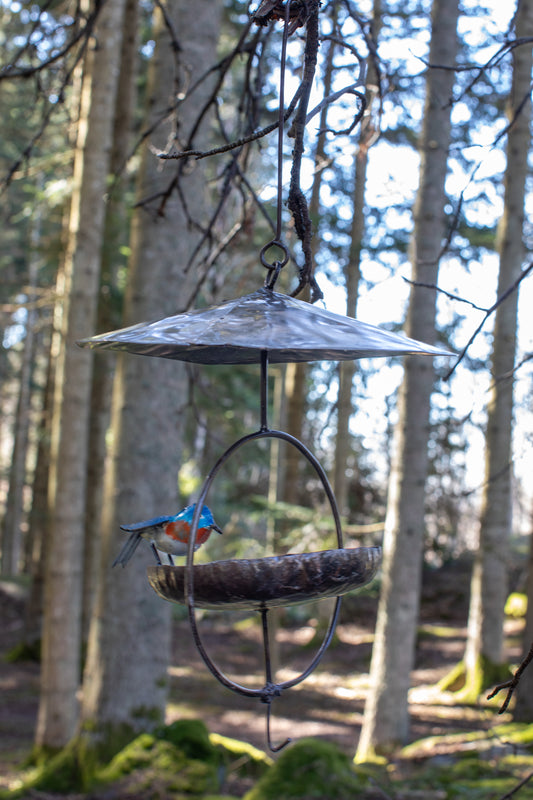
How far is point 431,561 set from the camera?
19.5m

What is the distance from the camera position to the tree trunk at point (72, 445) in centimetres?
712

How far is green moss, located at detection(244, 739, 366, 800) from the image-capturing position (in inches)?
172

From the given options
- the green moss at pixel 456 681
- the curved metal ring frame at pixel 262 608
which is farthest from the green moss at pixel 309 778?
the green moss at pixel 456 681

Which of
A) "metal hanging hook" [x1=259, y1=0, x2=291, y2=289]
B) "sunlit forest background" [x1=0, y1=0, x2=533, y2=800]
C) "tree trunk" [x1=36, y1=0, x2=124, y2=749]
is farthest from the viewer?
"tree trunk" [x1=36, y1=0, x2=124, y2=749]

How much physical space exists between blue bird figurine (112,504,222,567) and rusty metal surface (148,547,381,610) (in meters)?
0.15

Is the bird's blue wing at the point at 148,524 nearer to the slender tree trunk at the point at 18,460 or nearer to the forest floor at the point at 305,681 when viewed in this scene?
Result: the forest floor at the point at 305,681

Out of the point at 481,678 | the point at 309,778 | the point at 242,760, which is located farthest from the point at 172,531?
the point at 481,678

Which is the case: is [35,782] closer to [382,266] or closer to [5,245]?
[382,266]

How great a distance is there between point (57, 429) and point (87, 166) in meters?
2.68

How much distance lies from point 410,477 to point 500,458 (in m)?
2.99

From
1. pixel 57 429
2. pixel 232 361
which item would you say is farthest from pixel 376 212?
pixel 232 361

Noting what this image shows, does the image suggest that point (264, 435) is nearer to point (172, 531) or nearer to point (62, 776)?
point (172, 531)

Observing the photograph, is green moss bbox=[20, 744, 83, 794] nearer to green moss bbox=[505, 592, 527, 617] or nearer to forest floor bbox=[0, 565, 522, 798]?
forest floor bbox=[0, 565, 522, 798]

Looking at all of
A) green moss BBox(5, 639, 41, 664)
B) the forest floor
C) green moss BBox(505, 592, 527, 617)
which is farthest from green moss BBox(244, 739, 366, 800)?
green moss BBox(505, 592, 527, 617)
